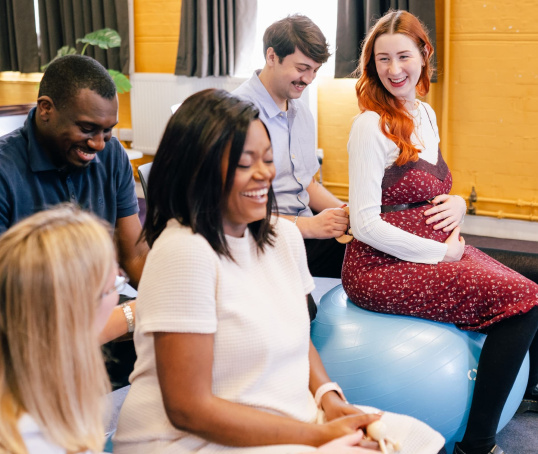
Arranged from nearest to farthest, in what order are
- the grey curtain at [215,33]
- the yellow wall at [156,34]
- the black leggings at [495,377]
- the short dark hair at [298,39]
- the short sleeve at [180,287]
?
the short sleeve at [180,287] → the black leggings at [495,377] → the short dark hair at [298,39] → the grey curtain at [215,33] → the yellow wall at [156,34]

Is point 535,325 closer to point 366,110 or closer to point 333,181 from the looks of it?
point 366,110

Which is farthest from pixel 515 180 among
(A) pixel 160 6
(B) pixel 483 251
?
(A) pixel 160 6

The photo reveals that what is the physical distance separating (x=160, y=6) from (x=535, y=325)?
4108mm

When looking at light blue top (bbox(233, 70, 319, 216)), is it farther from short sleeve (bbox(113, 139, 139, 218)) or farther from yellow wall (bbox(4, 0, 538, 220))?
yellow wall (bbox(4, 0, 538, 220))

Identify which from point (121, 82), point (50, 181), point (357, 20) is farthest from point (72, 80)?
point (121, 82)

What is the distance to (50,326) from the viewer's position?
3.15ft

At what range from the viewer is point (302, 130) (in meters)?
2.57

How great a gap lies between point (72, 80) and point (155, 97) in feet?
11.4

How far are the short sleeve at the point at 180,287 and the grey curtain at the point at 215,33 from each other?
3.77m

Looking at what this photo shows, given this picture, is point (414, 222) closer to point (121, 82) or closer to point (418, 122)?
point (418, 122)

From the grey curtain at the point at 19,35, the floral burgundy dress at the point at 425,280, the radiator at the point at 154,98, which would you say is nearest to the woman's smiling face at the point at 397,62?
the floral burgundy dress at the point at 425,280

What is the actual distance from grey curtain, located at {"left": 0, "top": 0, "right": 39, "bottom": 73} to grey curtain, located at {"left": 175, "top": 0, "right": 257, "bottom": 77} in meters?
1.57

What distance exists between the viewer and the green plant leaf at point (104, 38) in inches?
194

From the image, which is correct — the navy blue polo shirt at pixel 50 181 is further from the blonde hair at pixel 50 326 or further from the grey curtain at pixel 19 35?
the grey curtain at pixel 19 35
